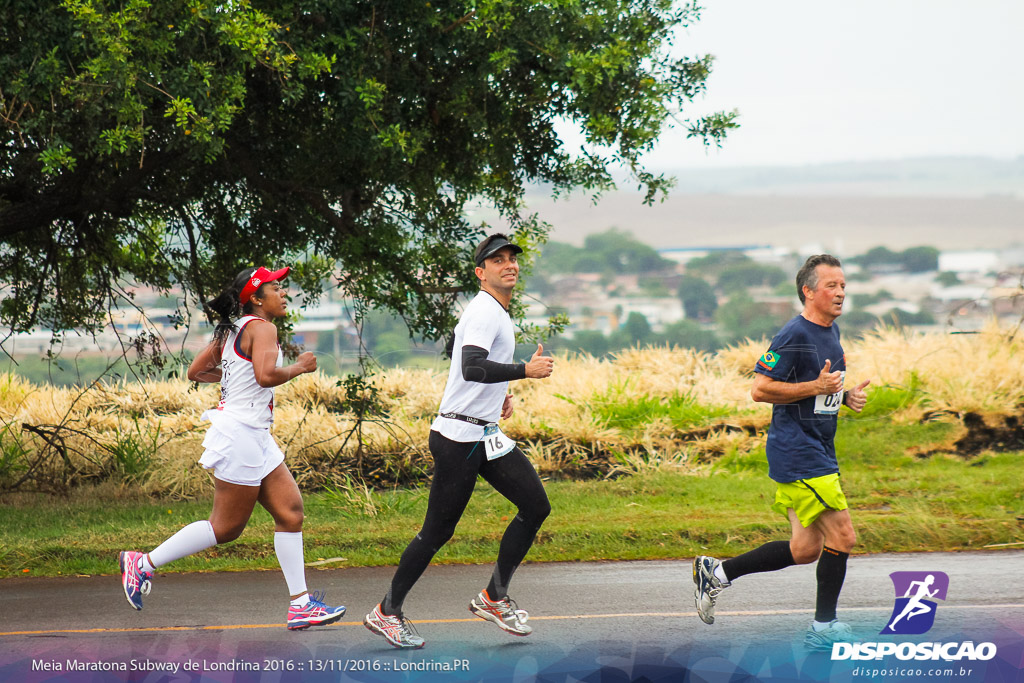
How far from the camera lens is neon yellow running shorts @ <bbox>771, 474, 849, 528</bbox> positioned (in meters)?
5.32

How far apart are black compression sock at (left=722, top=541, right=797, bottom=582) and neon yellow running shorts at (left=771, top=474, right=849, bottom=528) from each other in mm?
212

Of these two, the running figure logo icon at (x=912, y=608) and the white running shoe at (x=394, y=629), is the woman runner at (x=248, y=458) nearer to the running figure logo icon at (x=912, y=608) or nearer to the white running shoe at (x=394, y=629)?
the white running shoe at (x=394, y=629)

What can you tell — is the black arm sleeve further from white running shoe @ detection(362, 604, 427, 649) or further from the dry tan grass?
the dry tan grass

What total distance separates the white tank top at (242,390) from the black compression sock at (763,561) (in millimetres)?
2696

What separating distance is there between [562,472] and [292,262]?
3.77 meters

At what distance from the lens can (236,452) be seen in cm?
557

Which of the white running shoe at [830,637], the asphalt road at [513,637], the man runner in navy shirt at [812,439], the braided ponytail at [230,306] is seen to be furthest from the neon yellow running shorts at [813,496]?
the braided ponytail at [230,306]

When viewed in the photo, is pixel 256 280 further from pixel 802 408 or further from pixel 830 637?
pixel 830 637

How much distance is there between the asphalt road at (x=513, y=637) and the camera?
5.12 m

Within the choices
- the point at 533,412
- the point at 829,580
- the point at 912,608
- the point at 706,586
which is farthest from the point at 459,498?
the point at 533,412

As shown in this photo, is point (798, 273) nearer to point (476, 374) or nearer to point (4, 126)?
point (476, 374)

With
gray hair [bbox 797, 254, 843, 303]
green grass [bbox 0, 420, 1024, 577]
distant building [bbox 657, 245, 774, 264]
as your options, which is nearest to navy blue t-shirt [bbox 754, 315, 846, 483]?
gray hair [bbox 797, 254, 843, 303]

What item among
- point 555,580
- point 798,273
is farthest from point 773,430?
point 555,580

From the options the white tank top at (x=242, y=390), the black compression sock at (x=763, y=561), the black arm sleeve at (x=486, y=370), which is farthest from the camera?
the white tank top at (x=242, y=390)
